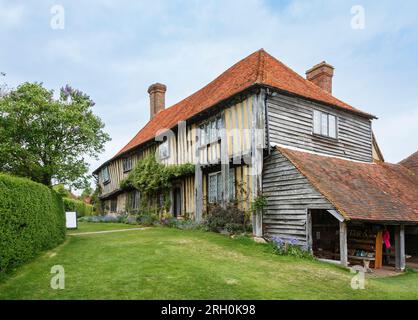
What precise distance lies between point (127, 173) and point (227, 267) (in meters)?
16.2

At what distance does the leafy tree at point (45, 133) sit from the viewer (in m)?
13.6

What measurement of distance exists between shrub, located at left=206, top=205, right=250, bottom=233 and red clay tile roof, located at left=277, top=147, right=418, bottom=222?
9.77 feet

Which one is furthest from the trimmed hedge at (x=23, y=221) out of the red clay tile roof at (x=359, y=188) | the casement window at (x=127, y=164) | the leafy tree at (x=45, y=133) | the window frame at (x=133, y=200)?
the casement window at (x=127, y=164)

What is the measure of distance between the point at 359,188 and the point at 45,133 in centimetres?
1162

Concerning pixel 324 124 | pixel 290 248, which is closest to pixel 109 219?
pixel 324 124

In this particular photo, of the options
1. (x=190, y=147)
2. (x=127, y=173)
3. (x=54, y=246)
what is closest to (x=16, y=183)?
(x=54, y=246)

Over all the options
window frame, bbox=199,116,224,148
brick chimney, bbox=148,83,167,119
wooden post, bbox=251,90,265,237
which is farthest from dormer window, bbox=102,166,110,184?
wooden post, bbox=251,90,265,237

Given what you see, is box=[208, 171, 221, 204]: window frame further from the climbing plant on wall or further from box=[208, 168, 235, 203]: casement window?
the climbing plant on wall

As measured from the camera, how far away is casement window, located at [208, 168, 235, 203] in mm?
14820

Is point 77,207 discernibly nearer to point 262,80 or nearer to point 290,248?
point 262,80

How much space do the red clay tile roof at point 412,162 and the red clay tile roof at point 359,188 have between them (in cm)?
322

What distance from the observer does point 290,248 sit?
11578 millimetres

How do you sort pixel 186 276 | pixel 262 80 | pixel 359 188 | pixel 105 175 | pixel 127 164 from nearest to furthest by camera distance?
pixel 186 276 → pixel 359 188 → pixel 262 80 → pixel 127 164 → pixel 105 175
